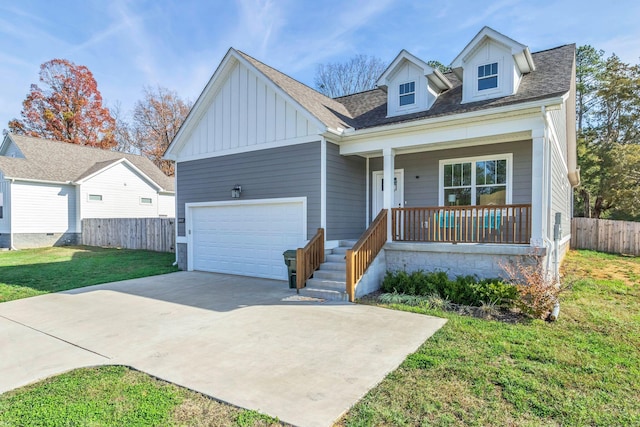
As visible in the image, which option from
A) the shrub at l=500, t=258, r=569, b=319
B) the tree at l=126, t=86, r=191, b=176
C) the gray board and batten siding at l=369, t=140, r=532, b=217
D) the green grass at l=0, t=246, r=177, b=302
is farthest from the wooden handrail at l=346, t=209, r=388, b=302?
the tree at l=126, t=86, r=191, b=176

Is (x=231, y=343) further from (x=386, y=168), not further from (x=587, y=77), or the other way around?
(x=587, y=77)

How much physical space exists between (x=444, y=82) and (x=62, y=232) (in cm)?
1962

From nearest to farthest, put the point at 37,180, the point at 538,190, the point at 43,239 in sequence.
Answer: the point at 538,190, the point at 37,180, the point at 43,239

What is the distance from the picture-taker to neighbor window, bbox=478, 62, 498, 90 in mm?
8305

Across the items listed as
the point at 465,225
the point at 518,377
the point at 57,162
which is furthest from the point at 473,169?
the point at 57,162

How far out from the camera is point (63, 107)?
27.6m

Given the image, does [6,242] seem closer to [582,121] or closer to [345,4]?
[345,4]

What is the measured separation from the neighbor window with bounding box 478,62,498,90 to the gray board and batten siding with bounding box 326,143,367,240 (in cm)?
347

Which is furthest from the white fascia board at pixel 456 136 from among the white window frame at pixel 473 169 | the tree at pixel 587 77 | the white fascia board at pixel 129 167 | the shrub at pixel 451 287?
the tree at pixel 587 77

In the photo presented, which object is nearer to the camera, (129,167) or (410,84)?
(410,84)

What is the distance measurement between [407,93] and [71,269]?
11490mm

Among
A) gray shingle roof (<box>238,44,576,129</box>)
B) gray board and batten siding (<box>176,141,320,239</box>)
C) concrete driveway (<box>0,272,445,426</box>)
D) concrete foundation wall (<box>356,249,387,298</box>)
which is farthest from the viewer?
gray board and batten siding (<box>176,141,320,239</box>)

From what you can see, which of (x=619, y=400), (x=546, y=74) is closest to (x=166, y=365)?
(x=619, y=400)

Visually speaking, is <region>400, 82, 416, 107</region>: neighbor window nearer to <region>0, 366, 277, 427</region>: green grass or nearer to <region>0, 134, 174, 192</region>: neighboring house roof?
<region>0, 366, 277, 427</region>: green grass
